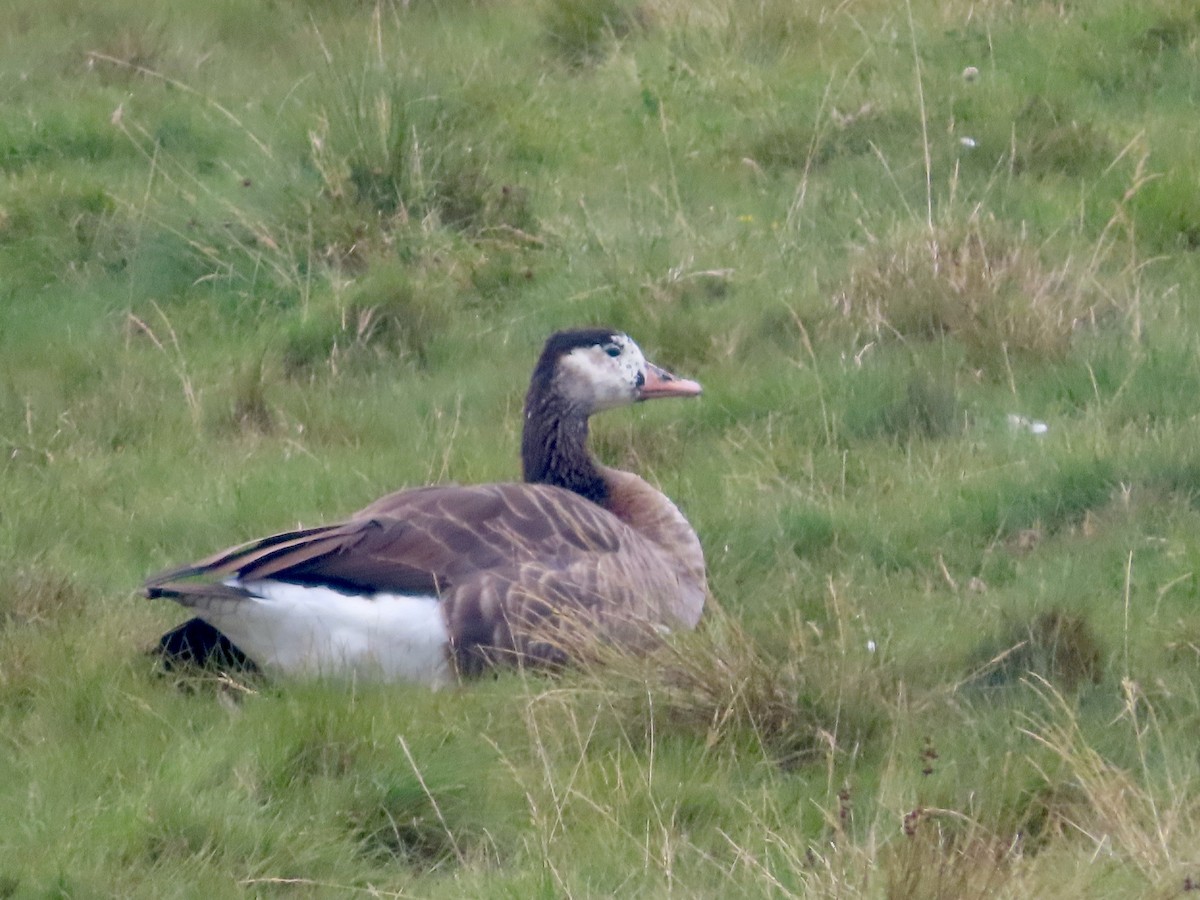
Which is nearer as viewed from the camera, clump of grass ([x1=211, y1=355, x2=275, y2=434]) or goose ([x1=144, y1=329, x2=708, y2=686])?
goose ([x1=144, y1=329, x2=708, y2=686])

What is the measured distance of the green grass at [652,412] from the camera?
3.93 meters

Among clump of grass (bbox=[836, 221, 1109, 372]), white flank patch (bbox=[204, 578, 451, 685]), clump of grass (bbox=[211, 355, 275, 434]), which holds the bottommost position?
clump of grass (bbox=[211, 355, 275, 434])

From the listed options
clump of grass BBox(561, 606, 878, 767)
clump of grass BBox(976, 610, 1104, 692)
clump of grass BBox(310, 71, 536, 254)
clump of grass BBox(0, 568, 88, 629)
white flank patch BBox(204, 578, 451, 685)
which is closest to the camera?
clump of grass BBox(561, 606, 878, 767)

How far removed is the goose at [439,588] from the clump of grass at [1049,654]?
83cm

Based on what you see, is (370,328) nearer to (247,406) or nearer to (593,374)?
(247,406)

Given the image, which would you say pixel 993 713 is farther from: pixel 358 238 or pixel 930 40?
pixel 930 40

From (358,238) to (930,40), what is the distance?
3.30m

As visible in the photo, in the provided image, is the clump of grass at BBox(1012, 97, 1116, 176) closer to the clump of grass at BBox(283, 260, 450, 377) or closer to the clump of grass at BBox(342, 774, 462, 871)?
the clump of grass at BBox(283, 260, 450, 377)

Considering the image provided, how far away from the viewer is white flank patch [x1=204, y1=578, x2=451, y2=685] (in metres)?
4.71

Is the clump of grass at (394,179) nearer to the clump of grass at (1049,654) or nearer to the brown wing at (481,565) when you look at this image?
the brown wing at (481,565)

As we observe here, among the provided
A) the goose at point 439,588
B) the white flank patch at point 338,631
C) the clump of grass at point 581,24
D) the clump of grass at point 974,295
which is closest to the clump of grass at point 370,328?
the clump of grass at point 974,295

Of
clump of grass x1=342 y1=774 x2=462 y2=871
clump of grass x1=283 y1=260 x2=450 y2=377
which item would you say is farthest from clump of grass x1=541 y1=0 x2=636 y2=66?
clump of grass x1=342 y1=774 x2=462 y2=871

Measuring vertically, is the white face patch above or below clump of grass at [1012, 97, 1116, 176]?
above

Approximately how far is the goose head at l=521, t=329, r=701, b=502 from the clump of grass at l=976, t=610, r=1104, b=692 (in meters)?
1.69
